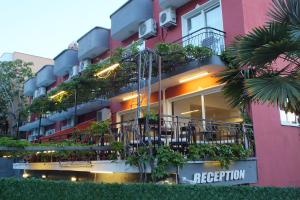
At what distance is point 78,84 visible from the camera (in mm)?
15477

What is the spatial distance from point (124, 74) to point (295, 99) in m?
7.12

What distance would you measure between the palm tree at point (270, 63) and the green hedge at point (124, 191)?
208 centimetres

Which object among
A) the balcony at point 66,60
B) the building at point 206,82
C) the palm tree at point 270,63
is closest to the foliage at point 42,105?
the building at point 206,82

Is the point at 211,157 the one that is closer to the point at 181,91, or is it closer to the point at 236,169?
the point at 236,169

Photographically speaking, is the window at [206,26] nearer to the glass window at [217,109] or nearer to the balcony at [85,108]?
the glass window at [217,109]

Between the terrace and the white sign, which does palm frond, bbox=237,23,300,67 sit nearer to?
the terrace

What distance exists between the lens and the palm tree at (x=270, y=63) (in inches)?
333

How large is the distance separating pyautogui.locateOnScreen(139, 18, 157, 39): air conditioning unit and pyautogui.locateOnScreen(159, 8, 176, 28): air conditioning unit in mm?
841

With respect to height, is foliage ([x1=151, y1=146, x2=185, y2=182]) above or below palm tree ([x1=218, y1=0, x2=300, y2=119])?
below

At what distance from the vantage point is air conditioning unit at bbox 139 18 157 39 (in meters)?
17.2

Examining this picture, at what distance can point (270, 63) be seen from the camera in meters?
9.73

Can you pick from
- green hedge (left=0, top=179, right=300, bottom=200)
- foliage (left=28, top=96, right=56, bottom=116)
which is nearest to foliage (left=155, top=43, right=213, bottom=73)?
green hedge (left=0, top=179, right=300, bottom=200)

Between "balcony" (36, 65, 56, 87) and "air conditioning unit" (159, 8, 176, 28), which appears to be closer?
"air conditioning unit" (159, 8, 176, 28)

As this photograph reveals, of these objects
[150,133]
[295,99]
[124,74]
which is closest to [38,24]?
[124,74]
